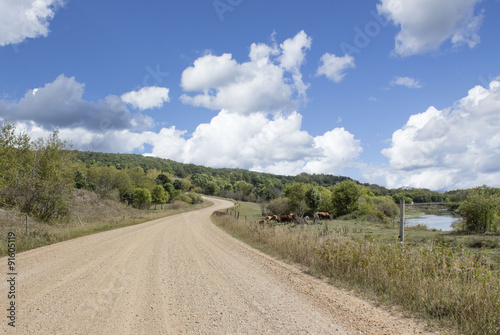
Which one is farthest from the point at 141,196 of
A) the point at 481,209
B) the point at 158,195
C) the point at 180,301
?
the point at 180,301

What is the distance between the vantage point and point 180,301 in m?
6.00

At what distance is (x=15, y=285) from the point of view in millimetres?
6984

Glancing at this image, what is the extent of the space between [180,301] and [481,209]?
23.3 meters

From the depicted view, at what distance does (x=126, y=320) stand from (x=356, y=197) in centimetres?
5120

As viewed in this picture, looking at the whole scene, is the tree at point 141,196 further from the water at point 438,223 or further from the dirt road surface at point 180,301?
the dirt road surface at point 180,301

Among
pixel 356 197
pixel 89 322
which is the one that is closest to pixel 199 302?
pixel 89 322

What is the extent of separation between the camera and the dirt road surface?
187 inches

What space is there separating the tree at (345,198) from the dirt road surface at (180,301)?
44.4 meters

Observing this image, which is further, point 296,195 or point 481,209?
point 296,195

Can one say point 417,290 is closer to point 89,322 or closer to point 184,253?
point 89,322

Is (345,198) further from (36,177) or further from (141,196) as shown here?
(36,177)

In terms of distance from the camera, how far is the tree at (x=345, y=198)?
50.9 metres

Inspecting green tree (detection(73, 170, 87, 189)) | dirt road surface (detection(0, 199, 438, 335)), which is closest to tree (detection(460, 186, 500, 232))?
dirt road surface (detection(0, 199, 438, 335))

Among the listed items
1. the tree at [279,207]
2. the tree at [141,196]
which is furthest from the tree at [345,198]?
the tree at [141,196]
